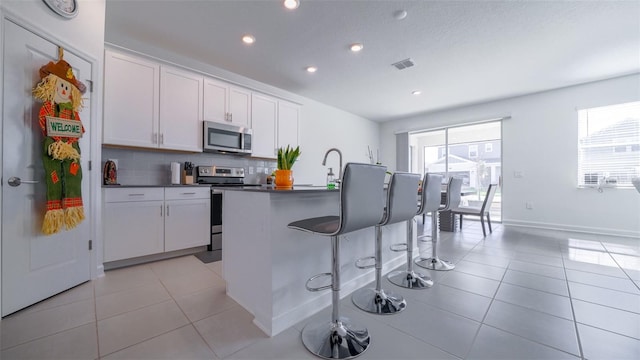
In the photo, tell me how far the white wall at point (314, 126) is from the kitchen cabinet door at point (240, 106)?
134 millimetres

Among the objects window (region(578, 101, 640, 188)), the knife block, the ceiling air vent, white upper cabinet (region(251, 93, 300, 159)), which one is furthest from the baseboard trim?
the knife block

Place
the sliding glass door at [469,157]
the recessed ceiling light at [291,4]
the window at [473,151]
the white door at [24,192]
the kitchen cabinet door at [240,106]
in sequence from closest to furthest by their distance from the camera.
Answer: the white door at [24,192] → the recessed ceiling light at [291,4] → the kitchen cabinet door at [240,106] → the sliding glass door at [469,157] → the window at [473,151]

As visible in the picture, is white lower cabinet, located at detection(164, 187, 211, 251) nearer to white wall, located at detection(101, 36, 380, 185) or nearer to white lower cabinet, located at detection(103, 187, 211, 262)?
white lower cabinet, located at detection(103, 187, 211, 262)

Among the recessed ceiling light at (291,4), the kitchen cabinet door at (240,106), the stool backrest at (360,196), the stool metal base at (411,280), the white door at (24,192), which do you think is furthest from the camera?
the kitchen cabinet door at (240,106)

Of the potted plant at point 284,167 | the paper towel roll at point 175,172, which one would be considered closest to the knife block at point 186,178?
the paper towel roll at point 175,172

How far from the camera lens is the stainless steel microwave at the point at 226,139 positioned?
3.27m

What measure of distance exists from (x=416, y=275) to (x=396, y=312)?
62cm

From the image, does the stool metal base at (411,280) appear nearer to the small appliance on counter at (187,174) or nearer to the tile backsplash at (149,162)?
the small appliance on counter at (187,174)

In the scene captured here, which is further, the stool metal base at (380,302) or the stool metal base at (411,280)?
the stool metal base at (411,280)

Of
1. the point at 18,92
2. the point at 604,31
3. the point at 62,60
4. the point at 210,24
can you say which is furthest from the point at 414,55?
the point at 18,92

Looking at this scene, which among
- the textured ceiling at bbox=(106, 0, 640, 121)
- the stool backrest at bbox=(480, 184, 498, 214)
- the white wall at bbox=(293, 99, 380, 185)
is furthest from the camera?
the white wall at bbox=(293, 99, 380, 185)

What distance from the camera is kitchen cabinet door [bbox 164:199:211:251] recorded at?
2.81 m

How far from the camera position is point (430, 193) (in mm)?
2268

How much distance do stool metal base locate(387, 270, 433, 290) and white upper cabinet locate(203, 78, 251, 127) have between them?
2942 millimetres
